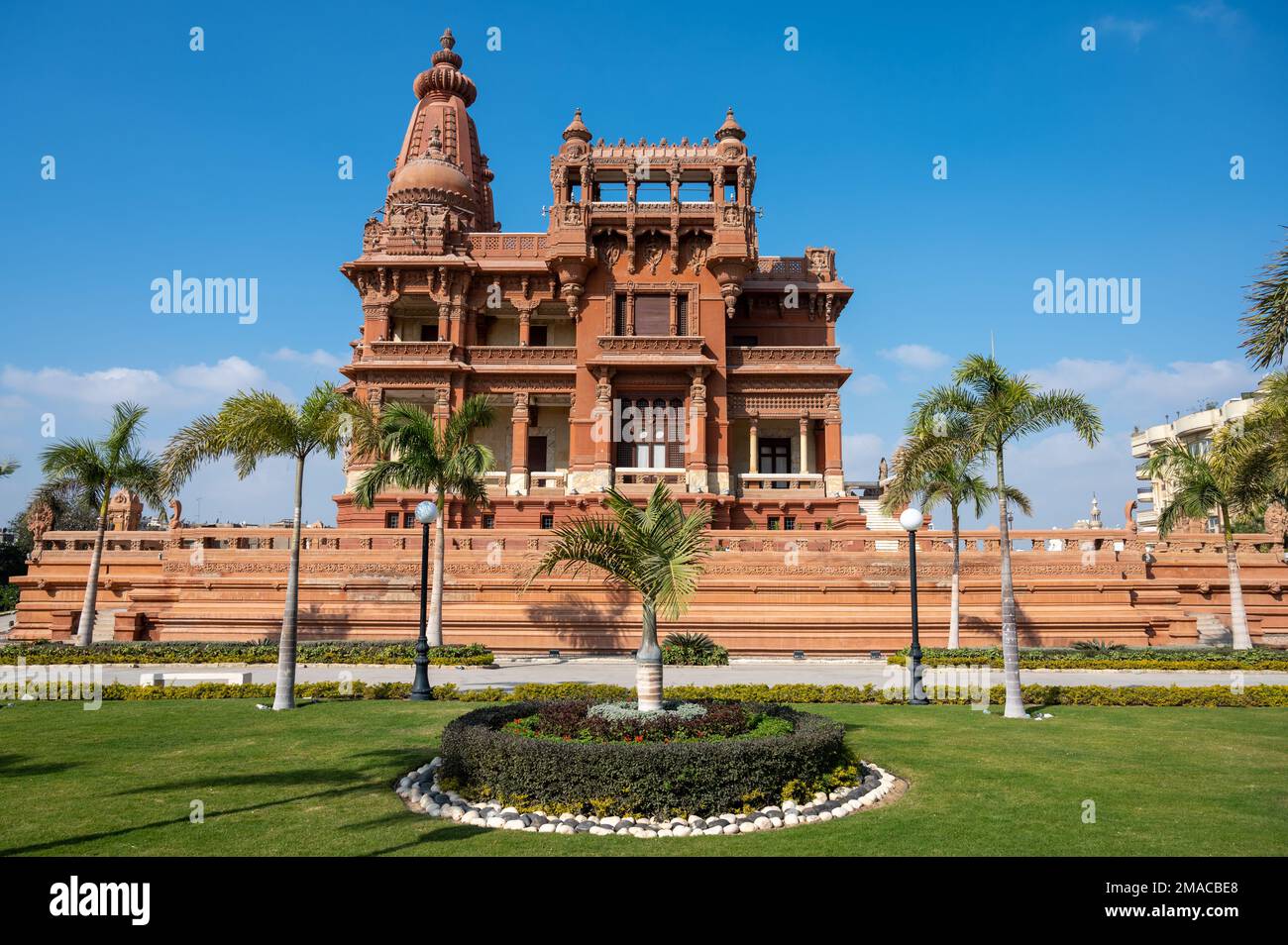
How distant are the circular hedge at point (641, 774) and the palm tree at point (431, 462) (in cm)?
1412

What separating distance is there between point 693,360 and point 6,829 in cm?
2915

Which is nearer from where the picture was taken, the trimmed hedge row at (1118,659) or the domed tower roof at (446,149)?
the trimmed hedge row at (1118,659)

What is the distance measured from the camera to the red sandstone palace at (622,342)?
34656mm

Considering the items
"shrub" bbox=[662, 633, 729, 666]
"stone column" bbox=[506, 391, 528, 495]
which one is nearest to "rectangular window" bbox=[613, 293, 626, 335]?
"stone column" bbox=[506, 391, 528, 495]

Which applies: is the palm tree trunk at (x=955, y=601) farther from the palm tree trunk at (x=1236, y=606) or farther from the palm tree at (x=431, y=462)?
the palm tree at (x=431, y=462)

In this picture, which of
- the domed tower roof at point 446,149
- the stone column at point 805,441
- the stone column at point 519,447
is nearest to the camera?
the stone column at point 519,447

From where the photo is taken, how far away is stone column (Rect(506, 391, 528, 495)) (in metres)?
34.8

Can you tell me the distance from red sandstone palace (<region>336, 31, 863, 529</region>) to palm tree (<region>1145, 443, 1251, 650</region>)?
11202 millimetres

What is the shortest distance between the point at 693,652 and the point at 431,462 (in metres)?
9.43

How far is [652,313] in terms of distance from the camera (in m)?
36.5

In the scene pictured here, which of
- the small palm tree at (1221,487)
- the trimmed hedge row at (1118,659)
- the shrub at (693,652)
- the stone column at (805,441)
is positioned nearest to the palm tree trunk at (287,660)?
the shrub at (693,652)

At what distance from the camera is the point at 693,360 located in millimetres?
34625
